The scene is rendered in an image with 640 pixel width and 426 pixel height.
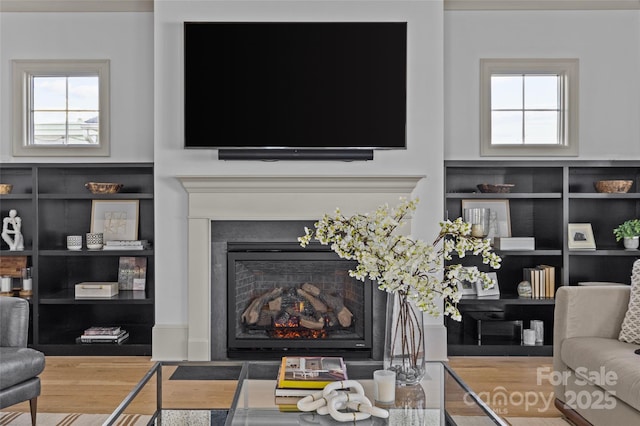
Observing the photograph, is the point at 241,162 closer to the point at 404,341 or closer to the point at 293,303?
the point at 293,303

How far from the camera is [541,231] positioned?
14.7 ft

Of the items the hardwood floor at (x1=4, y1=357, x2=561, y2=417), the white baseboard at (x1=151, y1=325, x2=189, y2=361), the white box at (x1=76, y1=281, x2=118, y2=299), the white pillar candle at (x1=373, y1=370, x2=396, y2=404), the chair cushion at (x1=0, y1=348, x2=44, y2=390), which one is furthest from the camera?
the white box at (x1=76, y1=281, x2=118, y2=299)

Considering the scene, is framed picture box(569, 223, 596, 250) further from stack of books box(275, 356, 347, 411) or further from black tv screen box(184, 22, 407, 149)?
stack of books box(275, 356, 347, 411)

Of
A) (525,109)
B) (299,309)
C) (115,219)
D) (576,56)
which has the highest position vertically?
(576,56)

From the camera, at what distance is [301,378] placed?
2166 mm

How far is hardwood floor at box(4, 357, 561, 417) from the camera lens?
307 cm

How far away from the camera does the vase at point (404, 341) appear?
6.94 feet

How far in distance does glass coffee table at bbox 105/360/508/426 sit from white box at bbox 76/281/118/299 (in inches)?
77.2

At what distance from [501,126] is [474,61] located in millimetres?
545

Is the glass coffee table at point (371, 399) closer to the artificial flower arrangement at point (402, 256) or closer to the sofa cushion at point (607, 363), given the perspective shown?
the artificial flower arrangement at point (402, 256)

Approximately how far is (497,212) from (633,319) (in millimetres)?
1846

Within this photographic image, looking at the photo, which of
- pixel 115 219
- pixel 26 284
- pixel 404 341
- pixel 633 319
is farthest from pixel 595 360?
pixel 26 284

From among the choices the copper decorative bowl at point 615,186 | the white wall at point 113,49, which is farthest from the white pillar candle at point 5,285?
the copper decorative bowl at point 615,186

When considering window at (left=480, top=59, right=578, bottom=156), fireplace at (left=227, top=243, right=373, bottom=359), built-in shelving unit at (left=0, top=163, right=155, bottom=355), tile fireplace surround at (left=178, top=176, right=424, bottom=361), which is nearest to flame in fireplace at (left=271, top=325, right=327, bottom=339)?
fireplace at (left=227, top=243, right=373, bottom=359)
